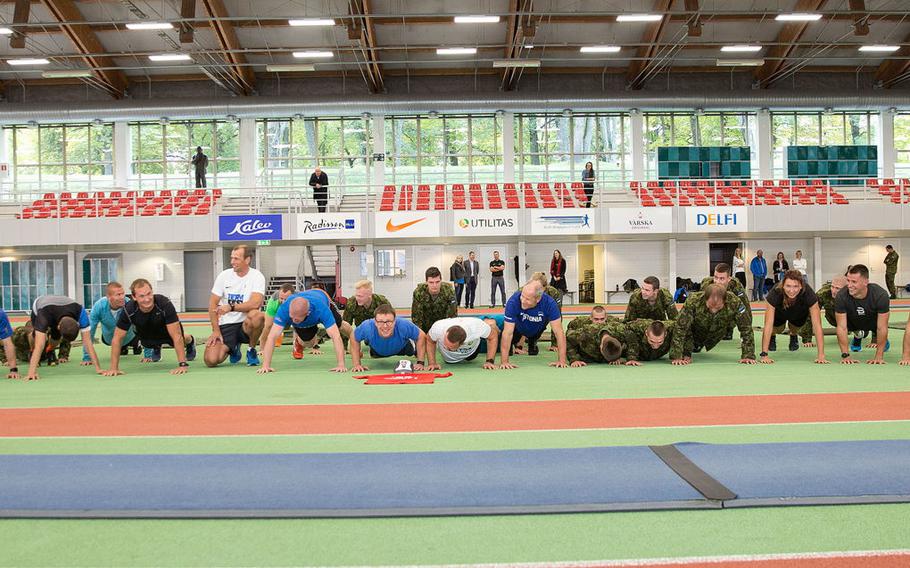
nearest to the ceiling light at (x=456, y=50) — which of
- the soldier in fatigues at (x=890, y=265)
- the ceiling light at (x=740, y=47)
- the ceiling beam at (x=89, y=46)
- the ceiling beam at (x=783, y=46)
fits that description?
the ceiling light at (x=740, y=47)

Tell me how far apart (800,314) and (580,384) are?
12.5 ft

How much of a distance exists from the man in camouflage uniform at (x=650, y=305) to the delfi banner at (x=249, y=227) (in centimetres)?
1671

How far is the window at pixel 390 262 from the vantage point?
27.5m

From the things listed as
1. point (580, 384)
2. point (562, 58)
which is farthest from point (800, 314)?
point (562, 58)

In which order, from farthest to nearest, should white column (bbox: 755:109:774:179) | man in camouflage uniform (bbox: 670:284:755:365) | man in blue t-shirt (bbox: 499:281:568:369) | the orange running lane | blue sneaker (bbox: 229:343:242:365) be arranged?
white column (bbox: 755:109:774:179) < blue sneaker (bbox: 229:343:242:365) < man in camouflage uniform (bbox: 670:284:755:365) < man in blue t-shirt (bbox: 499:281:568:369) < the orange running lane

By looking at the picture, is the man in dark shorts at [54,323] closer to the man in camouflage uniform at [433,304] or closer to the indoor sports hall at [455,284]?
the indoor sports hall at [455,284]

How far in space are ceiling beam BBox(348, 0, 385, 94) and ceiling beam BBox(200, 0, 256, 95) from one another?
4.22 metres

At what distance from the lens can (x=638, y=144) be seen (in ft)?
103

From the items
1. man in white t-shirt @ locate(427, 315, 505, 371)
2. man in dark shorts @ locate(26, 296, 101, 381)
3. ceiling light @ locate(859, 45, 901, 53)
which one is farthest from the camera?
ceiling light @ locate(859, 45, 901, 53)

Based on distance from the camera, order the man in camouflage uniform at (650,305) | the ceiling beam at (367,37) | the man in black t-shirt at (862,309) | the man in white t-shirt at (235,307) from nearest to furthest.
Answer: the man in black t-shirt at (862,309) → the man in white t-shirt at (235,307) → the man in camouflage uniform at (650,305) → the ceiling beam at (367,37)

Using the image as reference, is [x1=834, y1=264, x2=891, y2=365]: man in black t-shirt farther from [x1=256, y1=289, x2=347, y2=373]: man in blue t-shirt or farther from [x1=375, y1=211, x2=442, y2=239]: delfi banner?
[x1=375, y1=211, x2=442, y2=239]: delfi banner

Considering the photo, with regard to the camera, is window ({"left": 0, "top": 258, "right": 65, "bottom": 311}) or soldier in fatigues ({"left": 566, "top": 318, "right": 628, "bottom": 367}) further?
window ({"left": 0, "top": 258, "right": 65, "bottom": 311})

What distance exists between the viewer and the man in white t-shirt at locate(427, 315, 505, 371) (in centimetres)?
848

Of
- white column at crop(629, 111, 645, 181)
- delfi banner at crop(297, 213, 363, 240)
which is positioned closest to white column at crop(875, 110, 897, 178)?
white column at crop(629, 111, 645, 181)
